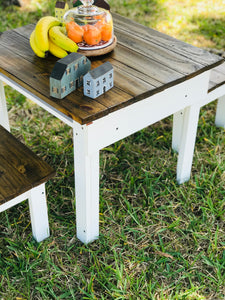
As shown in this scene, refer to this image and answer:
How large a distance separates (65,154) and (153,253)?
2.87 ft

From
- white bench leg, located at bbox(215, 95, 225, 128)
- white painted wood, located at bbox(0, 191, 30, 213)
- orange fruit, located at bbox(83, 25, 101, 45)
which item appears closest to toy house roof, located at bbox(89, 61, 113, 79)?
orange fruit, located at bbox(83, 25, 101, 45)

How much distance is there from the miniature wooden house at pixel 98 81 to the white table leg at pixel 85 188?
0.53ft

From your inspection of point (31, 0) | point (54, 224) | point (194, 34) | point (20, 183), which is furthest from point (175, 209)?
point (31, 0)

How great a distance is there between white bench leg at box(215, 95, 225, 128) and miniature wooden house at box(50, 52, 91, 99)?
4.07 feet

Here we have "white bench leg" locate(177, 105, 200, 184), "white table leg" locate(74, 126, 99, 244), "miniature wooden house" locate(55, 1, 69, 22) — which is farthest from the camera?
"white bench leg" locate(177, 105, 200, 184)

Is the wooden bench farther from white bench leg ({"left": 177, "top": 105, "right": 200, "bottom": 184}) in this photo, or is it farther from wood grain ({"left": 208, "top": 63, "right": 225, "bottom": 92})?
wood grain ({"left": 208, "top": 63, "right": 225, "bottom": 92})

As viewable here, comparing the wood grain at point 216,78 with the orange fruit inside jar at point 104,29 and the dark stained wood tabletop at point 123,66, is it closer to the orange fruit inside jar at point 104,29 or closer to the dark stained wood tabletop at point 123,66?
the dark stained wood tabletop at point 123,66

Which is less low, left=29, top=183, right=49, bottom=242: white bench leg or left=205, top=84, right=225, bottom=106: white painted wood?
left=205, top=84, right=225, bottom=106: white painted wood

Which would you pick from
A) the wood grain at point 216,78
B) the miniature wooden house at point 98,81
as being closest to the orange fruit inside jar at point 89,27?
the miniature wooden house at point 98,81

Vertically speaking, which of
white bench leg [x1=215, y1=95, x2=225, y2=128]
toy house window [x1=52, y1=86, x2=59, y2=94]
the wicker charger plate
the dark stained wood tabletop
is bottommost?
white bench leg [x1=215, y1=95, x2=225, y2=128]

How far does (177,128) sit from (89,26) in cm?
91

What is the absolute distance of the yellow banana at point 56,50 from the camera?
1.89 m

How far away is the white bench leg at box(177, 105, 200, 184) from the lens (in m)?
2.14

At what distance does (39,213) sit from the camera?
1960mm
